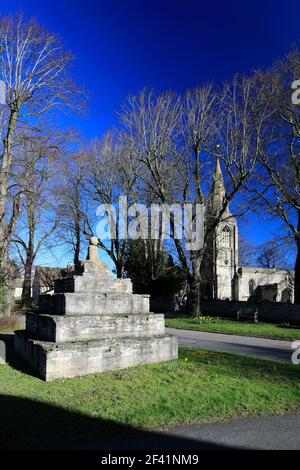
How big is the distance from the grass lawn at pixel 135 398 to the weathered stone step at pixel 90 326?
1.04 metres

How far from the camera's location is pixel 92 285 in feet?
33.8

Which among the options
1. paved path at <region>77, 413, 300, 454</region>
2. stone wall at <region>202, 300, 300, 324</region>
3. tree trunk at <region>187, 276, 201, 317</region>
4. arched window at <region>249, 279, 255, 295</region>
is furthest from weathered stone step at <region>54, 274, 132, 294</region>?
arched window at <region>249, 279, 255, 295</region>

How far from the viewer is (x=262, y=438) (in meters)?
5.32

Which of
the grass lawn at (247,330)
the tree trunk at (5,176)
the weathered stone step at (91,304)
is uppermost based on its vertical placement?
the tree trunk at (5,176)

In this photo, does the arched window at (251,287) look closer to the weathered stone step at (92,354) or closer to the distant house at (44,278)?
A: the distant house at (44,278)

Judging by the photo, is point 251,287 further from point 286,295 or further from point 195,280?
point 195,280

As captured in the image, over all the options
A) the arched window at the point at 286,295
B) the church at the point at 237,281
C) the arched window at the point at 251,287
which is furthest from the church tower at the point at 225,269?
the arched window at the point at 286,295

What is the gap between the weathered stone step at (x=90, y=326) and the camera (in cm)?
889

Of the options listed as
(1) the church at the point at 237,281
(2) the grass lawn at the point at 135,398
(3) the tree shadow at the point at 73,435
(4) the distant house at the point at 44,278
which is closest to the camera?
(3) the tree shadow at the point at 73,435

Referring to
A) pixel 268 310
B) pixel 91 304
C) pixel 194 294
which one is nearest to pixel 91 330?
pixel 91 304

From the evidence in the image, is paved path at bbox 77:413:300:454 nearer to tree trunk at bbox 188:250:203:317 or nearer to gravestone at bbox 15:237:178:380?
gravestone at bbox 15:237:178:380

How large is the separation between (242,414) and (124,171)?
2838 cm

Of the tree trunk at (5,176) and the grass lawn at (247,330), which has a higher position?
the tree trunk at (5,176)

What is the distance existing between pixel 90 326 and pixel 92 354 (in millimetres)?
854
